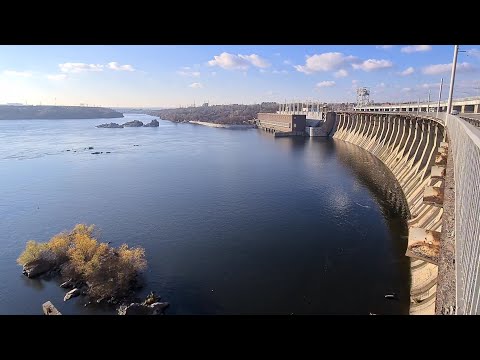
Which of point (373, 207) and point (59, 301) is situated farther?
point (373, 207)

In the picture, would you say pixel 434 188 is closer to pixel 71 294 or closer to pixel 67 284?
pixel 71 294

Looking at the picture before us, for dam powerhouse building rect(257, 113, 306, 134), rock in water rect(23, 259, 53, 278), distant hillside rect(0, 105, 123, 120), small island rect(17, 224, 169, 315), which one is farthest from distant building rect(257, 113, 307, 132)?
distant hillside rect(0, 105, 123, 120)

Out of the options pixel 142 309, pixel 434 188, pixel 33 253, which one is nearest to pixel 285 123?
pixel 434 188

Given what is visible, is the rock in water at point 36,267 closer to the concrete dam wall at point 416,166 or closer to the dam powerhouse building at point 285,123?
the concrete dam wall at point 416,166

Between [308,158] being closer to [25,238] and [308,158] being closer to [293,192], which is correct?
[293,192]

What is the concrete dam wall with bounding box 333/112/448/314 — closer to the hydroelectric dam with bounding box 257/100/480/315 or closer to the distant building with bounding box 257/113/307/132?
the hydroelectric dam with bounding box 257/100/480/315
